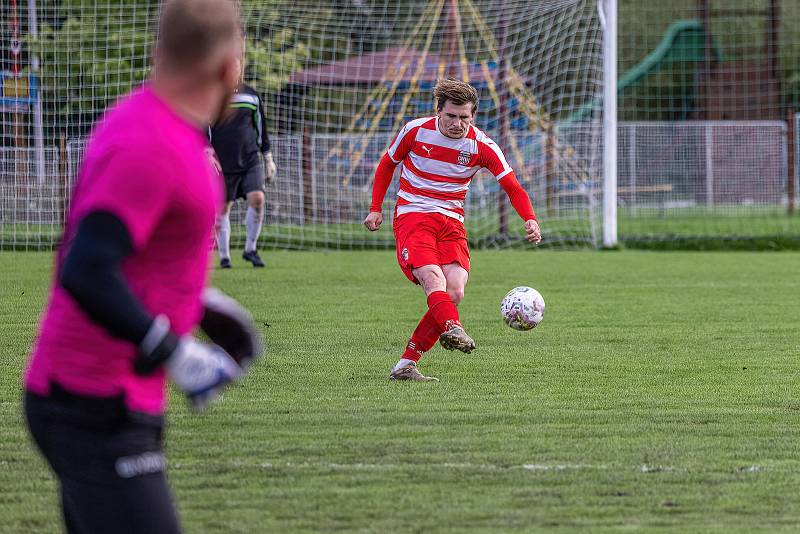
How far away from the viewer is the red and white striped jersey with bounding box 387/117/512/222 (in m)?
6.96

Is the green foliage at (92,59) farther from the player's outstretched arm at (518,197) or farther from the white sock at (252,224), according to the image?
the player's outstretched arm at (518,197)

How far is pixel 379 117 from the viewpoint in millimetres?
19844

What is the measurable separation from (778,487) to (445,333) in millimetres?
2212

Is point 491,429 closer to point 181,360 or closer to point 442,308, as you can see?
point 442,308

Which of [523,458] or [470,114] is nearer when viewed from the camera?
[523,458]

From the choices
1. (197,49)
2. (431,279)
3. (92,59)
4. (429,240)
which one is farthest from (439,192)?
(92,59)

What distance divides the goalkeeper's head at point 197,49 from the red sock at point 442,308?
3835 millimetres

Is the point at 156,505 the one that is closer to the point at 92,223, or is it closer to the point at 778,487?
the point at 92,223

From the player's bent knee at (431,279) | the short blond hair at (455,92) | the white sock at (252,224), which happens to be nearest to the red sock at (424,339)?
the player's bent knee at (431,279)

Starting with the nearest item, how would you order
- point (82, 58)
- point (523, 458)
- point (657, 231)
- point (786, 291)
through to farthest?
point (523, 458) < point (786, 291) < point (82, 58) < point (657, 231)

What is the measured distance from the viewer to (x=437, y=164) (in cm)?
696

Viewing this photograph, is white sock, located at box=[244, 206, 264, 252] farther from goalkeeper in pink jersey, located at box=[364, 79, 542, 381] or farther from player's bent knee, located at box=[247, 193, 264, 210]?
goalkeeper in pink jersey, located at box=[364, 79, 542, 381]

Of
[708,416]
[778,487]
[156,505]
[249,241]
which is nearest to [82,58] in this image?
[249,241]

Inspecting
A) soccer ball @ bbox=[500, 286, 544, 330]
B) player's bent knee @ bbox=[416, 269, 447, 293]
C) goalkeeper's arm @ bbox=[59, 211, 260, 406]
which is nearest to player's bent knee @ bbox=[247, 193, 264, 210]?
soccer ball @ bbox=[500, 286, 544, 330]
